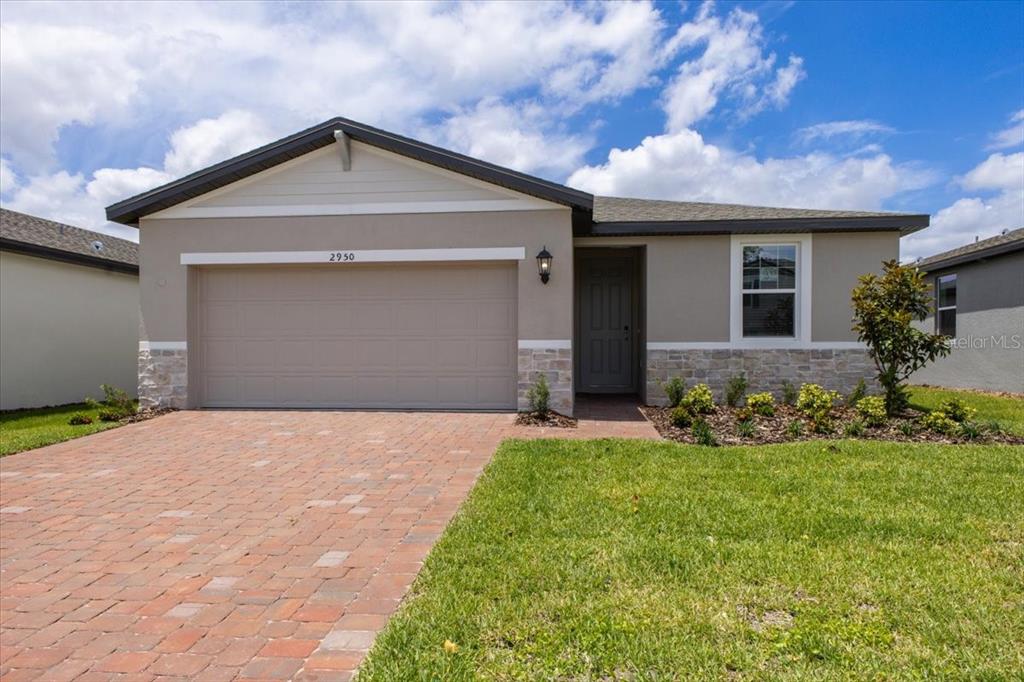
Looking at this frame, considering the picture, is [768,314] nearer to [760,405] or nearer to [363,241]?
[760,405]

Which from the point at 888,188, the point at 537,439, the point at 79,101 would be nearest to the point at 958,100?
the point at 888,188

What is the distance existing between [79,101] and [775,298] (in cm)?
1379

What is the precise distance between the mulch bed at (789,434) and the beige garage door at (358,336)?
3.03 metres

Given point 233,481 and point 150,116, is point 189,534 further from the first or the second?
point 150,116

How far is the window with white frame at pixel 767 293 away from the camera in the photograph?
10.2m

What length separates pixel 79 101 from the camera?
11.2 m

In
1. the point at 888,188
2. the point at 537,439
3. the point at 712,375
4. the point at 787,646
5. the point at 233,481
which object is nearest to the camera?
the point at 787,646

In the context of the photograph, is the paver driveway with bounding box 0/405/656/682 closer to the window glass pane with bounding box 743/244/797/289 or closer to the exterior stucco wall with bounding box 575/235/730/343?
the exterior stucco wall with bounding box 575/235/730/343

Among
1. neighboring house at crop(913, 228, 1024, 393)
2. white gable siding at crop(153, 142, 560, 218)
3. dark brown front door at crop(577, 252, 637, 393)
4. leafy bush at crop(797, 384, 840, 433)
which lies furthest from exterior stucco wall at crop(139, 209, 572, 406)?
neighboring house at crop(913, 228, 1024, 393)

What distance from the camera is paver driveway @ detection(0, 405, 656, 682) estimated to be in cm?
267

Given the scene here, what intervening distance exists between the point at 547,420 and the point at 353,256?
4233 millimetres

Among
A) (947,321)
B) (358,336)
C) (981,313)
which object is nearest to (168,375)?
(358,336)

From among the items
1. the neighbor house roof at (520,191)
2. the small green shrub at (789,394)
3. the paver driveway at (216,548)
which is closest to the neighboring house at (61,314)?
the neighbor house roof at (520,191)

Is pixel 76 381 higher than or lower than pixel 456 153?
lower
